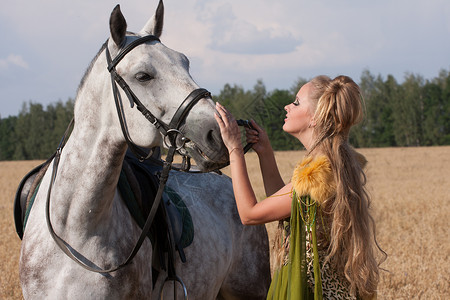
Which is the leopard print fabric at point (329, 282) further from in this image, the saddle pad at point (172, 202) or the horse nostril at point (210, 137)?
the saddle pad at point (172, 202)

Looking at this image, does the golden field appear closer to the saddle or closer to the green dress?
the green dress

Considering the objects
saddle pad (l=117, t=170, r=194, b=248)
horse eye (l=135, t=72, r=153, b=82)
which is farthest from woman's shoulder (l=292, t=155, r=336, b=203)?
saddle pad (l=117, t=170, r=194, b=248)

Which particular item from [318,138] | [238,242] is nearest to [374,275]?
[318,138]

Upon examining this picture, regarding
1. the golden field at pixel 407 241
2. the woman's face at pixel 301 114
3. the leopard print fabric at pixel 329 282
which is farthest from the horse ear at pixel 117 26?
the golden field at pixel 407 241

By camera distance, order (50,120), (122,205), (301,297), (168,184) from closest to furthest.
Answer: (301,297), (122,205), (168,184), (50,120)

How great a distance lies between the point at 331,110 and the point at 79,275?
5.56 feet

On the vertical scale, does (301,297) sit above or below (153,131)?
below

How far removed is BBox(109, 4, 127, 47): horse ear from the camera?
8.98 ft

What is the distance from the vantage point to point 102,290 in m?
2.82

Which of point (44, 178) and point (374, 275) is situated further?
point (44, 178)

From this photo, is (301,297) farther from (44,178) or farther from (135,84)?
(44,178)

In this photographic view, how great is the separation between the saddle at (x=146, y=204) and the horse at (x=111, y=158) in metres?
0.09

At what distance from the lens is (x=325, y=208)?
104 inches

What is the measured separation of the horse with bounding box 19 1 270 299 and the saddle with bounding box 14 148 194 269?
0.09m
